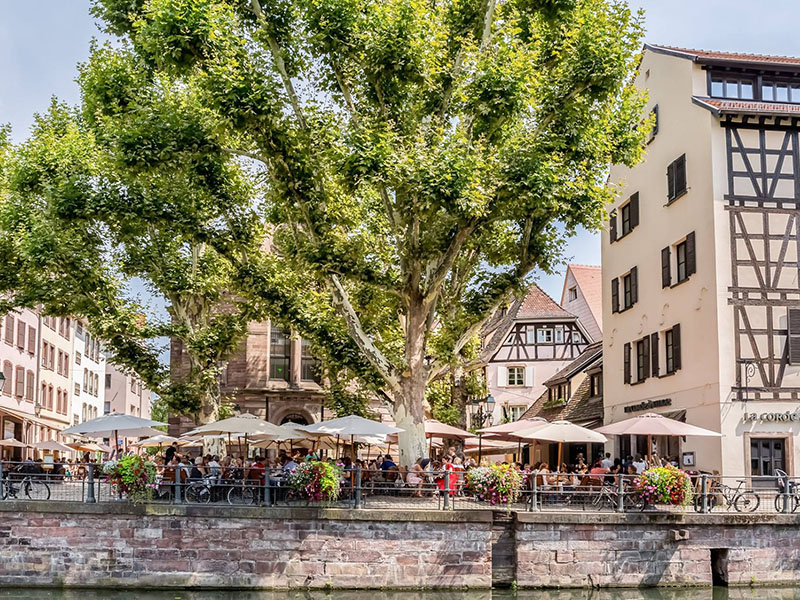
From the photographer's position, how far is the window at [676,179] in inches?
1250

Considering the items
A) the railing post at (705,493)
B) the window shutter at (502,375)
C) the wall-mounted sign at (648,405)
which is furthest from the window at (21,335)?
the railing post at (705,493)

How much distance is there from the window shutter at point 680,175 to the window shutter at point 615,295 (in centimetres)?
618

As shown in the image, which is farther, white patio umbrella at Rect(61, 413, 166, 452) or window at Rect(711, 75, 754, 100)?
window at Rect(711, 75, 754, 100)

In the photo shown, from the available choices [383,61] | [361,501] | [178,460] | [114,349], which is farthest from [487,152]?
[114,349]

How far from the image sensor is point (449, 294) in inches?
1093

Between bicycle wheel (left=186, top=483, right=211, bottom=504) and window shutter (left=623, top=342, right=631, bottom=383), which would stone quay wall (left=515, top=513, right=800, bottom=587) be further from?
window shutter (left=623, top=342, right=631, bottom=383)

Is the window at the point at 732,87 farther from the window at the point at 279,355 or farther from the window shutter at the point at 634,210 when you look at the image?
the window at the point at 279,355

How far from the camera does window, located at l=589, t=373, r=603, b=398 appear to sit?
4059 centimetres

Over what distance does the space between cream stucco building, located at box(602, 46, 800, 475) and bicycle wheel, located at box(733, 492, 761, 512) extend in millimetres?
2109

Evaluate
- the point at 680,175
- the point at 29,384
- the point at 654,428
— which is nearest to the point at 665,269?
the point at 680,175

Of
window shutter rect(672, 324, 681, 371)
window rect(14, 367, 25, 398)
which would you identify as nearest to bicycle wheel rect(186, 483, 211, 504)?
window shutter rect(672, 324, 681, 371)

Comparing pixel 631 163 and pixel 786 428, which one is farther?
pixel 786 428

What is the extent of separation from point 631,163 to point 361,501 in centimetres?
1068

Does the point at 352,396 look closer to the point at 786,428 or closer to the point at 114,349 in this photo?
the point at 114,349
